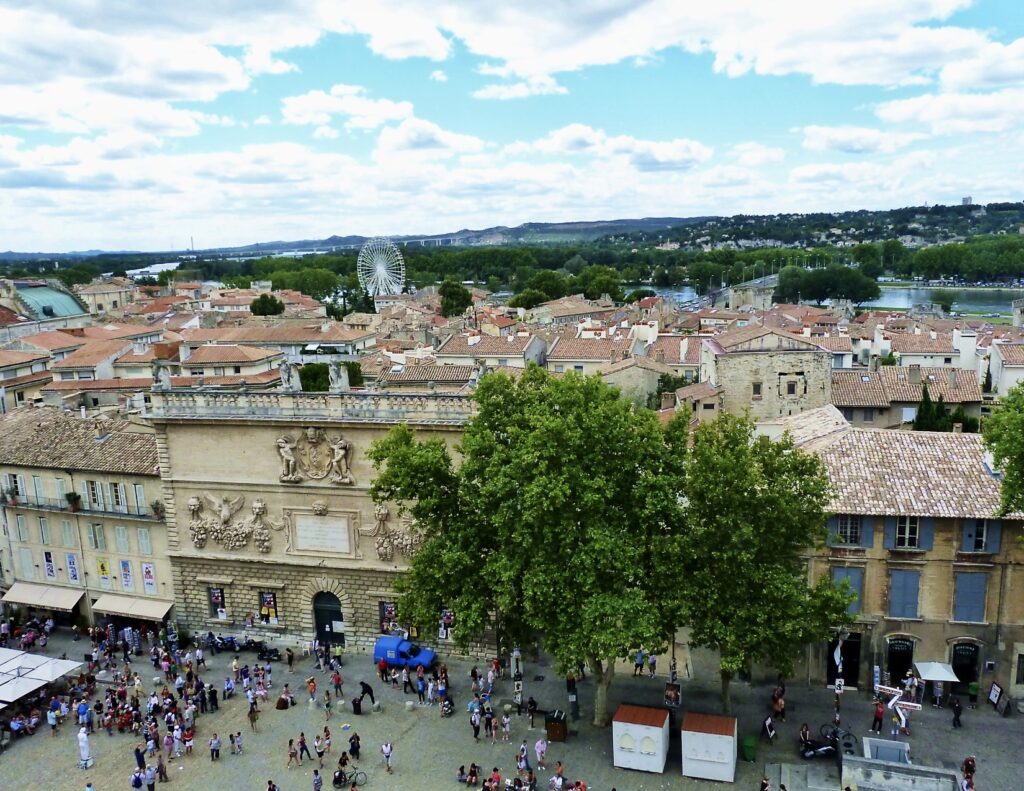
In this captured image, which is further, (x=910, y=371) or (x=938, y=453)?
(x=910, y=371)

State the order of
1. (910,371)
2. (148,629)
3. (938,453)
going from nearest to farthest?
(938,453) < (148,629) < (910,371)

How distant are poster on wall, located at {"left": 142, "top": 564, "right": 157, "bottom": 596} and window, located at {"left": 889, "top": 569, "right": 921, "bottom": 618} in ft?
93.3

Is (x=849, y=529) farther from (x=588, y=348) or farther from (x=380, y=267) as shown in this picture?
(x=380, y=267)

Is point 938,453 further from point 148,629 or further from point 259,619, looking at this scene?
point 148,629

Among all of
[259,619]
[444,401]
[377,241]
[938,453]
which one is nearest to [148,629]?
[259,619]

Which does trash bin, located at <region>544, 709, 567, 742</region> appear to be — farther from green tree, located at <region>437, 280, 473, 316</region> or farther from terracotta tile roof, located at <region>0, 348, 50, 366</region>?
green tree, located at <region>437, 280, 473, 316</region>

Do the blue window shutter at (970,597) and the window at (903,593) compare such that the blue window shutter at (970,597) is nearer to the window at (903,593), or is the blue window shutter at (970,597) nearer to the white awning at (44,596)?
the window at (903,593)

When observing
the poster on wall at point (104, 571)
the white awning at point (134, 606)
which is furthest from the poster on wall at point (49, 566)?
the white awning at point (134, 606)

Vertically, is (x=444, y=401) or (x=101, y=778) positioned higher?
(x=444, y=401)

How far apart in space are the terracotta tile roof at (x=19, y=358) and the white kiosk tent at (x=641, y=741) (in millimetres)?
59916

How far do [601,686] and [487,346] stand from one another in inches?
2245

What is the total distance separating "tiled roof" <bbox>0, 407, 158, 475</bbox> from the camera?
3544cm

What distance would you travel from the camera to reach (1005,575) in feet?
90.2

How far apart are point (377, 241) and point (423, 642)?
13664 centimetres
